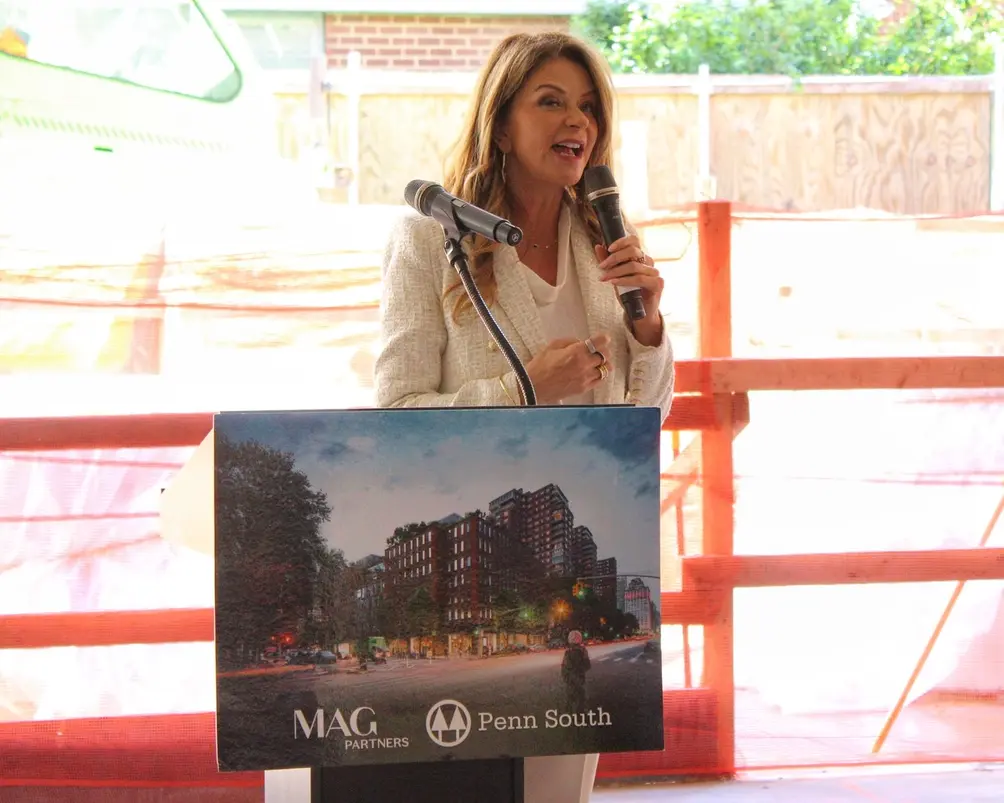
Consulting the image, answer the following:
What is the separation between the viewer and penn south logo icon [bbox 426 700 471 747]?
1.38m

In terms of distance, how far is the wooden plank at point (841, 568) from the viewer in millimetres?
3121

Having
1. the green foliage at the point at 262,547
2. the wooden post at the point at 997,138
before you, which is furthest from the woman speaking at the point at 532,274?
the wooden post at the point at 997,138

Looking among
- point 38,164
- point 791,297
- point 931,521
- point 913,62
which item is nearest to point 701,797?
point 931,521

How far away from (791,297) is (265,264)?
58.3 inches

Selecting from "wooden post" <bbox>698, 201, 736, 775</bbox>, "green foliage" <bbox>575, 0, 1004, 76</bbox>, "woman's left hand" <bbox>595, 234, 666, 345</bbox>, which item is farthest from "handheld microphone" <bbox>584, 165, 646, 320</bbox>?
"green foliage" <bbox>575, 0, 1004, 76</bbox>

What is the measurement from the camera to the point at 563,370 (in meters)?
1.78

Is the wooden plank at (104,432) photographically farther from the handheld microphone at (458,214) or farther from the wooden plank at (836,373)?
the handheld microphone at (458,214)

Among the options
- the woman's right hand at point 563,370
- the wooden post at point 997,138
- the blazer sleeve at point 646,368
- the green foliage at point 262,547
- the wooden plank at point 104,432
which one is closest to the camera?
the green foliage at point 262,547

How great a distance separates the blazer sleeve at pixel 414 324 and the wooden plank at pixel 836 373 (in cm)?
121

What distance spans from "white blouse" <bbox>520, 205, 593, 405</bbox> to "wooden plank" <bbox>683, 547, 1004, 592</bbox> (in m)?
1.22

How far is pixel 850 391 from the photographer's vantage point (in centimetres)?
328

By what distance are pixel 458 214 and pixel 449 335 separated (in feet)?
1.12

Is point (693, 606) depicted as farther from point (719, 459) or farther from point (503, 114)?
point (503, 114)

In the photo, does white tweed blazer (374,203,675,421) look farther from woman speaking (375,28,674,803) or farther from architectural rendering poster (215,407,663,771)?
architectural rendering poster (215,407,663,771)
